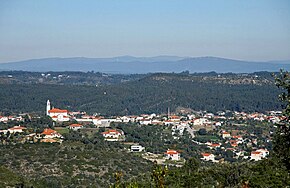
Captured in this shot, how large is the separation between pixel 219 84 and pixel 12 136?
60668 millimetres

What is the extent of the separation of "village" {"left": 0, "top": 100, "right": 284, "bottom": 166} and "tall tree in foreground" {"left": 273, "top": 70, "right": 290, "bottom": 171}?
16.3 m

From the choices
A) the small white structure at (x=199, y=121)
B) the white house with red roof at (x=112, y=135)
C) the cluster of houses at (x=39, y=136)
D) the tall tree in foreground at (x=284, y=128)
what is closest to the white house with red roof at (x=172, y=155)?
the white house with red roof at (x=112, y=135)

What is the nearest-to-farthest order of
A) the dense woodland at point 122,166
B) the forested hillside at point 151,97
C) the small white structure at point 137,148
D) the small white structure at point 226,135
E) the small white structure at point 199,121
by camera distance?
the dense woodland at point 122,166 < the small white structure at point 137,148 < the small white structure at point 226,135 < the small white structure at point 199,121 < the forested hillside at point 151,97

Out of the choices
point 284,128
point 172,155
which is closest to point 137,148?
point 172,155

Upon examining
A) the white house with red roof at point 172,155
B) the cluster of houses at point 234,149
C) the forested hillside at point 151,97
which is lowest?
the cluster of houses at point 234,149

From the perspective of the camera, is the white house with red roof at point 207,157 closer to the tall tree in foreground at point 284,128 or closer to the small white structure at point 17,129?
the small white structure at point 17,129

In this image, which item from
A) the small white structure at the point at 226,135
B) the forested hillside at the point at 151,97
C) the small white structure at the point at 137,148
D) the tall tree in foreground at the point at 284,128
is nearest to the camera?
the tall tree in foreground at the point at 284,128

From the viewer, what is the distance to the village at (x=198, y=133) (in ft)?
120

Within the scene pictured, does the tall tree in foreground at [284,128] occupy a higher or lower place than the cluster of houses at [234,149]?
higher

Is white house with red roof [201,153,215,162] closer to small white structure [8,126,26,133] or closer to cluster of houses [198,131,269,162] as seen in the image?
cluster of houses [198,131,269,162]

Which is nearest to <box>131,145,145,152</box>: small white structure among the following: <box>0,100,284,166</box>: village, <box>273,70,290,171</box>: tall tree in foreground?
<box>0,100,284,166</box>: village

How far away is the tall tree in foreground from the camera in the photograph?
834 cm

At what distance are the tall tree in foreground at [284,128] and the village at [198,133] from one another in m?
16.3

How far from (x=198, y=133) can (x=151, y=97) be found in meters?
30.3
